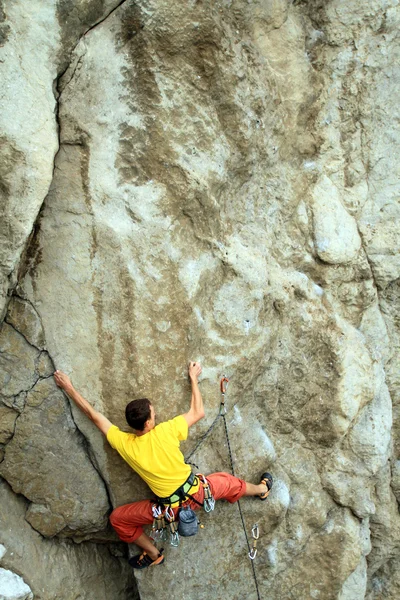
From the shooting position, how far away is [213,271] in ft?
12.6

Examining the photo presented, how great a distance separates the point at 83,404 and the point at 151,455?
1.67 feet

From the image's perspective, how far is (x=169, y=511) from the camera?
366 centimetres

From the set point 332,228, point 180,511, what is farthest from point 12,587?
point 332,228

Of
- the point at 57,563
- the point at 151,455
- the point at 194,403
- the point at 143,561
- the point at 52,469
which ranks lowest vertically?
the point at 57,563

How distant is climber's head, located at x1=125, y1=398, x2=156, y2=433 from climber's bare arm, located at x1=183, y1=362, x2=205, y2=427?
28 cm

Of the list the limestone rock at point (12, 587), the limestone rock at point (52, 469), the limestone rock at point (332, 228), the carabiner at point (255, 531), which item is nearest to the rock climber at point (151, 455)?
the limestone rock at point (52, 469)

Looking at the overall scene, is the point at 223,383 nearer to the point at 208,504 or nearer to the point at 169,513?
the point at 208,504

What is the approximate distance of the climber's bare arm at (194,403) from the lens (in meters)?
3.68

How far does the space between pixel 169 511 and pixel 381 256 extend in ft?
7.52

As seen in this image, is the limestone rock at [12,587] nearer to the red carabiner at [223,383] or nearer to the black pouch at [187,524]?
the black pouch at [187,524]

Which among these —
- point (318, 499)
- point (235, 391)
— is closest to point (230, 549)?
point (318, 499)

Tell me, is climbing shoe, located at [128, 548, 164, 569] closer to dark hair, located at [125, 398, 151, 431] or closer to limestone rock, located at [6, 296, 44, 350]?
dark hair, located at [125, 398, 151, 431]

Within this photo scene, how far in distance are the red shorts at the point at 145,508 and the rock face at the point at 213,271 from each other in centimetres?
11

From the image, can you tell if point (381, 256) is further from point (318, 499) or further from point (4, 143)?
point (4, 143)
